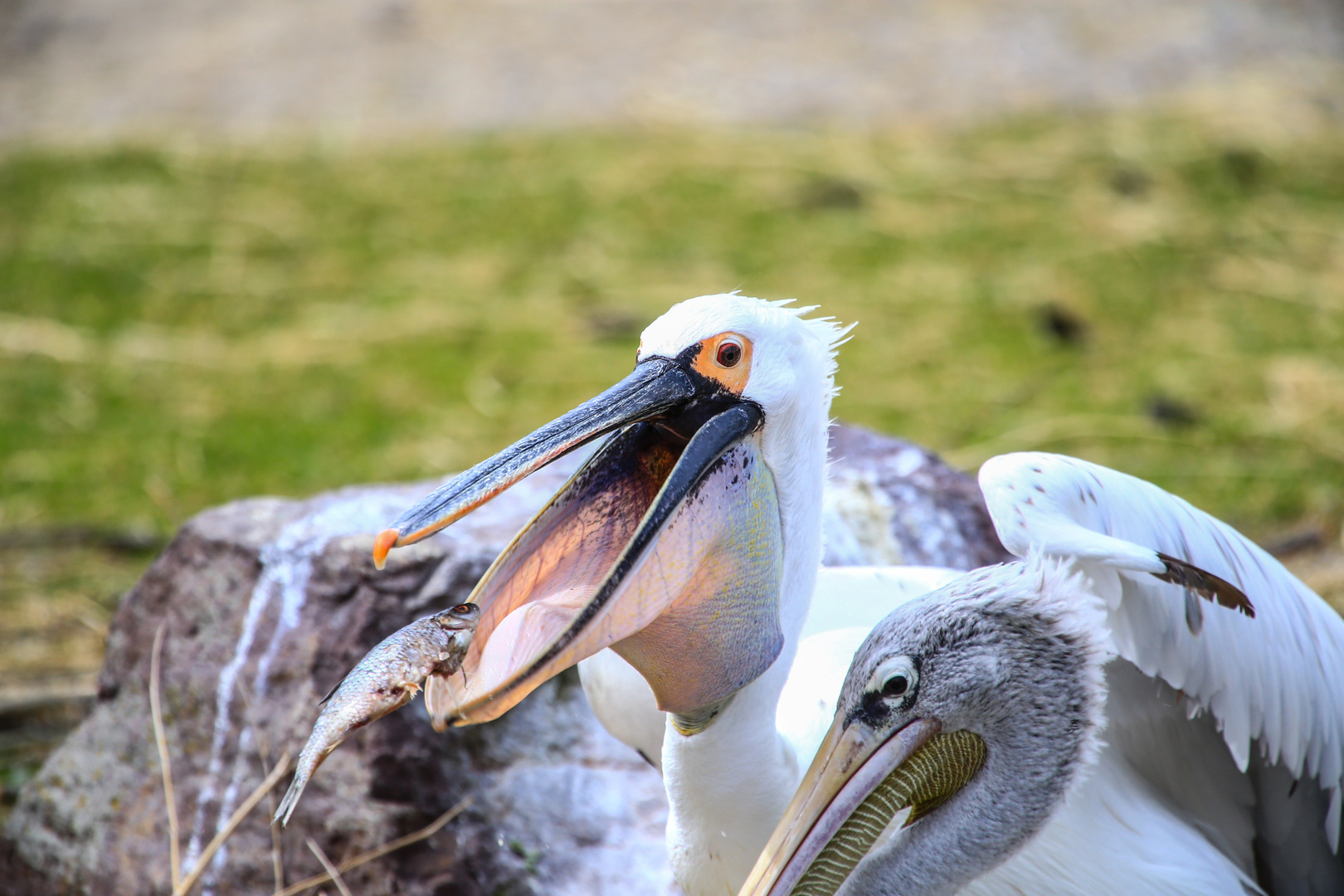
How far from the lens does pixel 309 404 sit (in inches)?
170

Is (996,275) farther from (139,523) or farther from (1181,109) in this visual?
(139,523)

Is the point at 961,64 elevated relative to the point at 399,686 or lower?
elevated

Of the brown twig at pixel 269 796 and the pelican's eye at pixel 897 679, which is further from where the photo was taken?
the brown twig at pixel 269 796

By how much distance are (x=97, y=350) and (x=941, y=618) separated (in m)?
4.06

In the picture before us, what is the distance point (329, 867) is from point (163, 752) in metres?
0.41

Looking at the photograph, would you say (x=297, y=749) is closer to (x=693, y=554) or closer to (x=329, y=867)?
(x=329, y=867)

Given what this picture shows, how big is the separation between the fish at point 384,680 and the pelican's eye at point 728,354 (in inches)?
18.0

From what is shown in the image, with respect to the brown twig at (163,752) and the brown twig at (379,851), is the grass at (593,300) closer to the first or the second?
the brown twig at (163,752)

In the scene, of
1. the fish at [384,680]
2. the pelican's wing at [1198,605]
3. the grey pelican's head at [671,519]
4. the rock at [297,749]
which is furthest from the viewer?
the rock at [297,749]

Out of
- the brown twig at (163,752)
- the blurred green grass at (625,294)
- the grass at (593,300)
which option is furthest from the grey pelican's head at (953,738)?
the blurred green grass at (625,294)

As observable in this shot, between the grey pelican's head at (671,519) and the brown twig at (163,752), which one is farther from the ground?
the grey pelican's head at (671,519)

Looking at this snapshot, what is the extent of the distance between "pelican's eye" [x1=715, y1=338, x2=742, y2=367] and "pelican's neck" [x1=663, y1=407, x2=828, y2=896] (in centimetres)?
11

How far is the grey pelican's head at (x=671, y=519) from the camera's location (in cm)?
145

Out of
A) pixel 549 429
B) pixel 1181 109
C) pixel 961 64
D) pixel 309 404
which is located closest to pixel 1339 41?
pixel 1181 109
